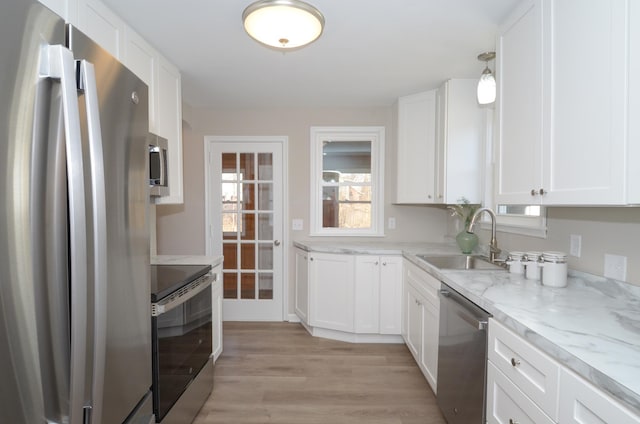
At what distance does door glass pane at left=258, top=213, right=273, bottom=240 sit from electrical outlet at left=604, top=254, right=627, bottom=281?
286cm

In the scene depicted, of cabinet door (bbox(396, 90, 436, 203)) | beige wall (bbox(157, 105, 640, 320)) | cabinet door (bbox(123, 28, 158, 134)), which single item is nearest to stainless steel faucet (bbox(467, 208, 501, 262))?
cabinet door (bbox(396, 90, 436, 203))

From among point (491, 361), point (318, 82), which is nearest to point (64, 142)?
point (491, 361)

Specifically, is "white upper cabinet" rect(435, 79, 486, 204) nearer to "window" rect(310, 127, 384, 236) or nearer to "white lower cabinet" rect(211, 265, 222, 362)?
"window" rect(310, 127, 384, 236)

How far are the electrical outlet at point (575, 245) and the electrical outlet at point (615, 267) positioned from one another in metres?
0.17

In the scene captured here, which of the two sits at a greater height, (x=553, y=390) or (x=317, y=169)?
(x=317, y=169)

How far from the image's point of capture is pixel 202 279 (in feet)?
6.85

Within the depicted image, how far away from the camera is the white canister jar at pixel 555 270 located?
63.8 inches

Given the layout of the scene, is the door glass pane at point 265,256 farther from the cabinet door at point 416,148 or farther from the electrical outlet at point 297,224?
the cabinet door at point 416,148

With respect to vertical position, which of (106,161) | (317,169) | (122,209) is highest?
(317,169)

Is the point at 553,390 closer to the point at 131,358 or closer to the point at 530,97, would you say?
the point at 530,97

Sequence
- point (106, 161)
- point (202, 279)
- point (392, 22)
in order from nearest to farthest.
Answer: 1. point (106, 161)
2. point (392, 22)
3. point (202, 279)

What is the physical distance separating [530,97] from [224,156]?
2.98 meters

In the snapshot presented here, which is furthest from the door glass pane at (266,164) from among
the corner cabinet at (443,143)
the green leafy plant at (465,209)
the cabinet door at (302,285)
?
the green leafy plant at (465,209)

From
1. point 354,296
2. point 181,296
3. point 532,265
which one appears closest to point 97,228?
point 181,296
